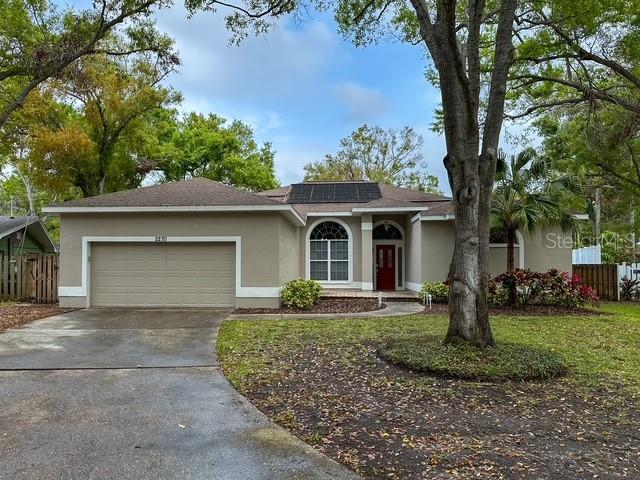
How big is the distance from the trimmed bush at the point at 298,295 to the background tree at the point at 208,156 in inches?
751

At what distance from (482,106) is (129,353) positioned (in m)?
12.6

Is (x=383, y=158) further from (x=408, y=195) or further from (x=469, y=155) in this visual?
(x=469, y=155)

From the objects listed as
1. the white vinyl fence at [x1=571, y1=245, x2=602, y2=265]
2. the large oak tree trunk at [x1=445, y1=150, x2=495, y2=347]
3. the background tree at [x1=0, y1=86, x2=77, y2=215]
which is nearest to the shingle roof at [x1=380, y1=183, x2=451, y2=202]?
the white vinyl fence at [x1=571, y1=245, x2=602, y2=265]

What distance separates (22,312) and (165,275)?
11.8ft

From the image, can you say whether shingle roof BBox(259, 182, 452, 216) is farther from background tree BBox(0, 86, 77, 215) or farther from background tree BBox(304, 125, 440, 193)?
background tree BBox(304, 125, 440, 193)

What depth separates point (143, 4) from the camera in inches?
430

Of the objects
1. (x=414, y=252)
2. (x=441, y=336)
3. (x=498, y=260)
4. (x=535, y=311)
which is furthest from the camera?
(x=414, y=252)

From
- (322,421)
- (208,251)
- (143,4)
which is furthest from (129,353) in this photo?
(143,4)

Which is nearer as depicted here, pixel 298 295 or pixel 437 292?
pixel 298 295

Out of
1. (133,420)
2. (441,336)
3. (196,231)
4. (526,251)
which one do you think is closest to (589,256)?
(526,251)

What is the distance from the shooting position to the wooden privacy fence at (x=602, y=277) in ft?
57.2

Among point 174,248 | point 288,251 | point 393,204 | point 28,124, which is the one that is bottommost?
point 288,251

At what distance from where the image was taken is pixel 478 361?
593cm

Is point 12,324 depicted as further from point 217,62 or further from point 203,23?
point 217,62
